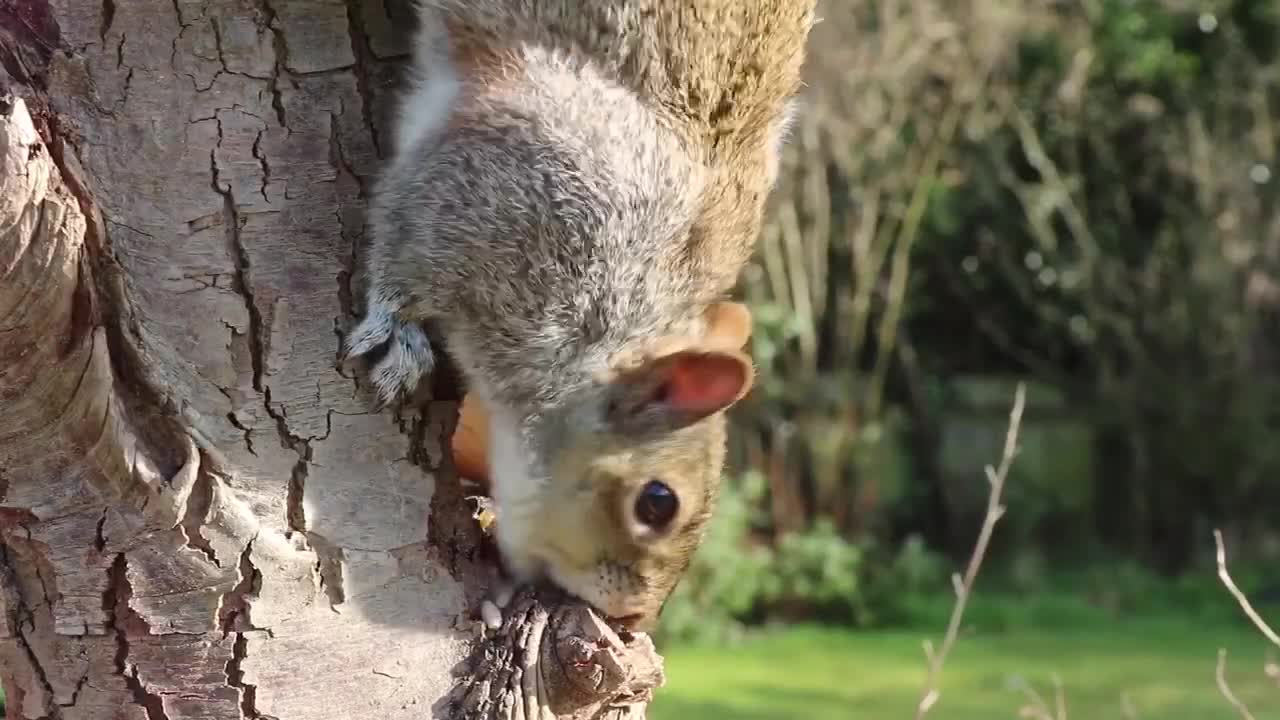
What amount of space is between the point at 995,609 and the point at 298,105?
582cm

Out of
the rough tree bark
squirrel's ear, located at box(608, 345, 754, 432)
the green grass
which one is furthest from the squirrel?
the green grass

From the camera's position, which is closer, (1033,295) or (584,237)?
(584,237)

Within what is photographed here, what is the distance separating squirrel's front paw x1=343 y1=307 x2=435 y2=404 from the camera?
5.04ft

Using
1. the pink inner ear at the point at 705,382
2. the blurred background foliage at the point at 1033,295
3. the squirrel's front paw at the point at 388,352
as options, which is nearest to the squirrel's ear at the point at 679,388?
the pink inner ear at the point at 705,382

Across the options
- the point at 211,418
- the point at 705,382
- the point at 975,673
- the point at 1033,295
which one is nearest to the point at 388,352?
the point at 211,418

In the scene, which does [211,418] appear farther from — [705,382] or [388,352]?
[705,382]

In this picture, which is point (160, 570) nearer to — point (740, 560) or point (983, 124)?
point (740, 560)

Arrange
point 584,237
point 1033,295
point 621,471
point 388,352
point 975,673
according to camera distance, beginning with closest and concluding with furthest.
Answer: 1. point 388,352
2. point 584,237
3. point 621,471
4. point 975,673
5. point 1033,295

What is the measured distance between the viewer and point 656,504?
1.94m

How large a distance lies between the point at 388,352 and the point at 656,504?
51cm

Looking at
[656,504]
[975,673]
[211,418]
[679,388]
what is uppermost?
[211,418]

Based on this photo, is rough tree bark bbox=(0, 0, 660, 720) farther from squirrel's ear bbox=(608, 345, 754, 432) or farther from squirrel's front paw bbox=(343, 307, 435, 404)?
squirrel's ear bbox=(608, 345, 754, 432)

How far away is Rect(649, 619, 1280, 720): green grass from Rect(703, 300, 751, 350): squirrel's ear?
3.34m

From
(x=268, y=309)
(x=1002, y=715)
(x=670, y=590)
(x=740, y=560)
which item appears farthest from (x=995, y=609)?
(x=268, y=309)
